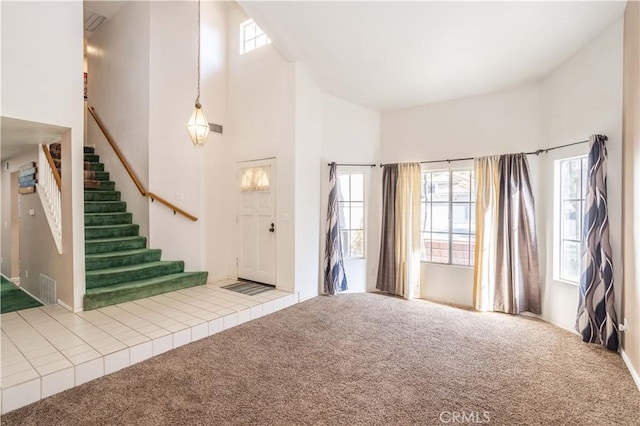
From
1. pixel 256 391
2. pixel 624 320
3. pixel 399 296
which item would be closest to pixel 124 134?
pixel 256 391

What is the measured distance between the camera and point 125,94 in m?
5.30

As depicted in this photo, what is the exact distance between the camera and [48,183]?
12.7 ft

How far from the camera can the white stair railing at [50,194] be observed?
3709 mm

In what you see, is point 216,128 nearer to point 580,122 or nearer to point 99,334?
point 99,334

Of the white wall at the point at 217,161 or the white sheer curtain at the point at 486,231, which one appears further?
the white wall at the point at 217,161

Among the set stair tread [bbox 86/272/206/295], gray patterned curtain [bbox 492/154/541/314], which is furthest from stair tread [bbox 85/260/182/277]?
gray patterned curtain [bbox 492/154/541/314]

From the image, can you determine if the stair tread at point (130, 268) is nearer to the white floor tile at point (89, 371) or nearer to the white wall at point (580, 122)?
the white floor tile at point (89, 371)

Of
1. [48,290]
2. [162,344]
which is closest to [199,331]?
[162,344]

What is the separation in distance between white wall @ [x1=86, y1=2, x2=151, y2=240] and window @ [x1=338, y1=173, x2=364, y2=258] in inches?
123

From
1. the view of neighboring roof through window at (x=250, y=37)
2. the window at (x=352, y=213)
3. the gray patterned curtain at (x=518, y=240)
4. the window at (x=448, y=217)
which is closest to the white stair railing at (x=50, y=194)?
the view of neighboring roof through window at (x=250, y=37)

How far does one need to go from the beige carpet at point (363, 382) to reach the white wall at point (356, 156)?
5.32 ft

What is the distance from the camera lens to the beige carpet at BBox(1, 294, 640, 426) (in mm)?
2109

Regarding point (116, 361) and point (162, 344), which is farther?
point (162, 344)

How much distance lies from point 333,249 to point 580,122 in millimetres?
3426
